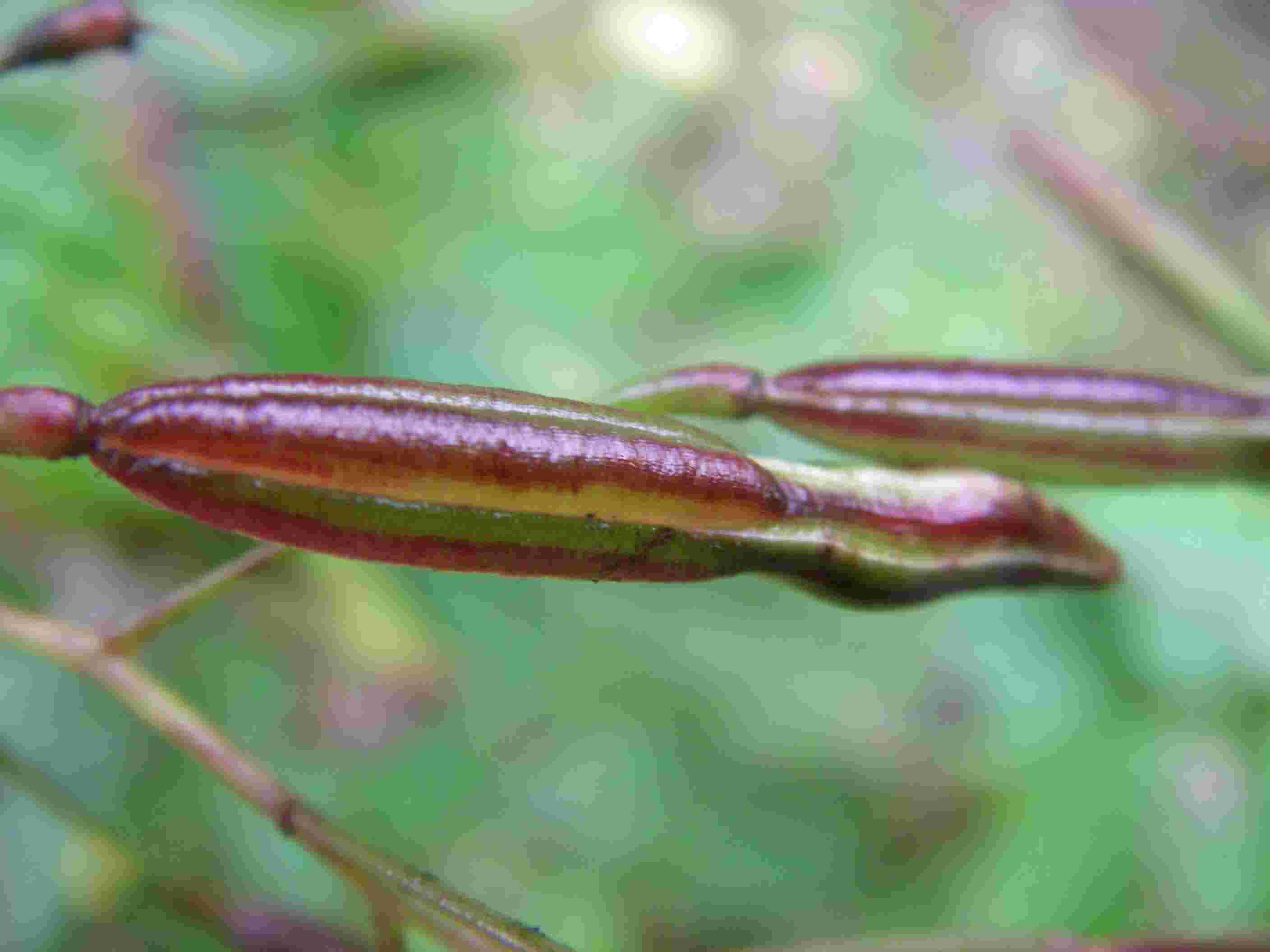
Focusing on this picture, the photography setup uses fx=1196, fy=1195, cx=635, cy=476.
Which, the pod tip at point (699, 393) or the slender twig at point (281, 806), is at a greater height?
the pod tip at point (699, 393)

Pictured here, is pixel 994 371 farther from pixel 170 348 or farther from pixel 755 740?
pixel 170 348

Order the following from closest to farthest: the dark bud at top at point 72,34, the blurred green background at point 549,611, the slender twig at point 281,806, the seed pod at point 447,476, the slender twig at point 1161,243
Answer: the seed pod at point 447,476
the slender twig at point 281,806
the dark bud at top at point 72,34
the blurred green background at point 549,611
the slender twig at point 1161,243

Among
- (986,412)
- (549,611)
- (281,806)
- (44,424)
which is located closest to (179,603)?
(281,806)

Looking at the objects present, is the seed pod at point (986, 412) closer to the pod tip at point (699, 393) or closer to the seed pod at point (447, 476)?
the pod tip at point (699, 393)

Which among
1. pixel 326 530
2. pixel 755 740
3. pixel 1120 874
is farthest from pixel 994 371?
pixel 1120 874

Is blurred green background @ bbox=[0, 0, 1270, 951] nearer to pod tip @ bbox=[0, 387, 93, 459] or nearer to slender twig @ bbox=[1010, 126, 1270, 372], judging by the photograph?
slender twig @ bbox=[1010, 126, 1270, 372]

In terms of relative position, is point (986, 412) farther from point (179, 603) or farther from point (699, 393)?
point (179, 603)

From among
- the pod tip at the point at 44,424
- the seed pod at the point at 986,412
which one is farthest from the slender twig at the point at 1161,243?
the pod tip at the point at 44,424

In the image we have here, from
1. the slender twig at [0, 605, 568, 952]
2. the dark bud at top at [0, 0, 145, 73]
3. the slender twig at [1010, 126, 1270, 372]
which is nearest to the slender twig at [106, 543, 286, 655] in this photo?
the slender twig at [0, 605, 568, 952]
